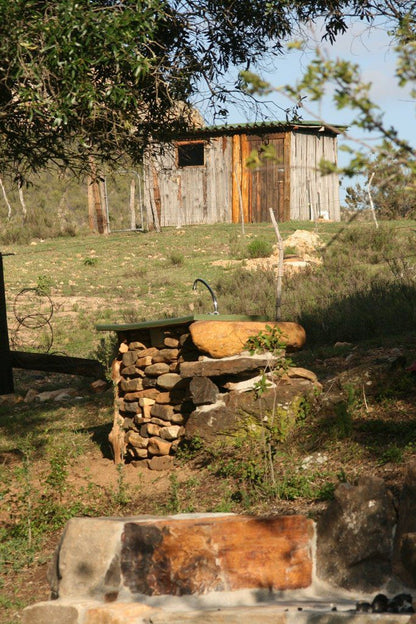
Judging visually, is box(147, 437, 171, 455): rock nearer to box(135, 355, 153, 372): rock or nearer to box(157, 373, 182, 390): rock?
box(157, 373, 182, 390): rock

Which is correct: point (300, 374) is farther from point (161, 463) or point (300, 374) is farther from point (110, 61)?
point (110, 61)

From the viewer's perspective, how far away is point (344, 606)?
3990 mm

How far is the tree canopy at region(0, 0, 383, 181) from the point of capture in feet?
24.7

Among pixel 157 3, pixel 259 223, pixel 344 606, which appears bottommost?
pixel 344 606

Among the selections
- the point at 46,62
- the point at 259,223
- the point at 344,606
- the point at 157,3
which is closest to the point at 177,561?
the point at 344,606

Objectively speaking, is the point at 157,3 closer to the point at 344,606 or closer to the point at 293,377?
the point at 293,377

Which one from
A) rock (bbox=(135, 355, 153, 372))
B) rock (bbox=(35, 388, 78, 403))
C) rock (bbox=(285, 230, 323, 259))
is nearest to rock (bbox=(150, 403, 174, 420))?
Answer: rock (bbox=(135, 355, 153, 372))

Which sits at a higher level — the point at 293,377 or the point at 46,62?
the point at 46,62

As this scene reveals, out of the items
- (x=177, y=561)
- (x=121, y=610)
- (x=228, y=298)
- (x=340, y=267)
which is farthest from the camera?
(x=340, y=267)

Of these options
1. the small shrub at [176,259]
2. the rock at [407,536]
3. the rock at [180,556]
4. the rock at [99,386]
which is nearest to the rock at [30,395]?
the rock at [99,386]

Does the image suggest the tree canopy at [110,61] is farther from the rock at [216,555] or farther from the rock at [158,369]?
the rock at [216,555]

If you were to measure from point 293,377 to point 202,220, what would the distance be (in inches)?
839

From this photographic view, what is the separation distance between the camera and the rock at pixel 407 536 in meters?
4.00

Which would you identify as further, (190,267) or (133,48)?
(190,267)
